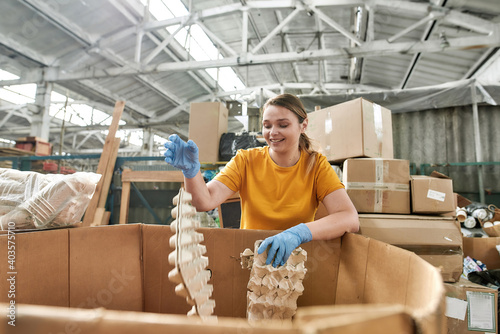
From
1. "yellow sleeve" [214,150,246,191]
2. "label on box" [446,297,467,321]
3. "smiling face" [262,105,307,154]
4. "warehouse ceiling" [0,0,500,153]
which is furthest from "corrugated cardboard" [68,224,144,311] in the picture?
"warehouse ceiling" [0,0,500,153]

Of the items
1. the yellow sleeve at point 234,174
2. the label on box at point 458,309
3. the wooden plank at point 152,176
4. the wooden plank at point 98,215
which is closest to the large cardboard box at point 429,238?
the label on box at point 458,309

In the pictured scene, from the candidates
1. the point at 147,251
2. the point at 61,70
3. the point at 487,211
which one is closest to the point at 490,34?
the point at 487,211

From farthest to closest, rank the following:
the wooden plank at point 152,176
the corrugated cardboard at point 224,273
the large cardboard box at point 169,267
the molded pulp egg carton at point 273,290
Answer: the wooden plank at point 152,176 < the corrugated cardboard at point 224,273 < the molded pulp egg carton at point 273,290 < the large cardboard box at point 169,267

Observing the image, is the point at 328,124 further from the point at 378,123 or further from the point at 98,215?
the point at 98,215

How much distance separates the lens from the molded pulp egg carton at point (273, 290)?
0.88 meters

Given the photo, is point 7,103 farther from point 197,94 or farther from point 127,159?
point 127,159

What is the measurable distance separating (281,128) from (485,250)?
2177 millimetres

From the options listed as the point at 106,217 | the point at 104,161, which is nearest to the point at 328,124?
the point at 104,161

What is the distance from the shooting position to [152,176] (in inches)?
156

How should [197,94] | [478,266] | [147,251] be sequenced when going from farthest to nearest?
[197,94], [478,266], [147,251]

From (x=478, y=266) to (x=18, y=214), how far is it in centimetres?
285

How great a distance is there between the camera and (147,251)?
1068 millimetres

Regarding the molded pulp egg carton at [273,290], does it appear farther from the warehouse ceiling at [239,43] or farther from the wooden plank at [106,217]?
the warehouse ceiling at [239,43]

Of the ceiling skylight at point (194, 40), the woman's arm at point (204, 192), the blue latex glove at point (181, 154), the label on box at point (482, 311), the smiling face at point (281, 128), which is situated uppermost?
the ceiling skylight at point (194, 40)
